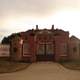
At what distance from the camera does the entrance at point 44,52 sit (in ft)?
134

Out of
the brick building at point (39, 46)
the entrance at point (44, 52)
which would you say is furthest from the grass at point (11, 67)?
the entrance at point (44, 52)

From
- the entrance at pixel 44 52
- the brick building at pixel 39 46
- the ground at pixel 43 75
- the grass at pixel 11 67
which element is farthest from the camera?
the entrance at pixel 44 52

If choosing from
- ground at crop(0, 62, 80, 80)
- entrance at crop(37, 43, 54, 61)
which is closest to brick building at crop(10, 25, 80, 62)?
entrance at crop(37, 43, 54, 61)

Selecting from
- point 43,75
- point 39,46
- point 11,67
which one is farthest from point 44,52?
point 43,75

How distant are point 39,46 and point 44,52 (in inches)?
60.4

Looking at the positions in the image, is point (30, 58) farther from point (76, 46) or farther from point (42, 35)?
point (76, 46)

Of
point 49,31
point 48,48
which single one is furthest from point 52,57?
point 49,31

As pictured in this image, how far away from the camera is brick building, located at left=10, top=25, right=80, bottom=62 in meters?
39.8

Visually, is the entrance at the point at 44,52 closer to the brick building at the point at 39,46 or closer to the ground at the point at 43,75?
the brick building at the point at 39,46

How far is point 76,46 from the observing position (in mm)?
40688

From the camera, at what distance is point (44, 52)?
41.7 metres

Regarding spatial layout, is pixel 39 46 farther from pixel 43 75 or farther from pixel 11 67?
pixel 43 75

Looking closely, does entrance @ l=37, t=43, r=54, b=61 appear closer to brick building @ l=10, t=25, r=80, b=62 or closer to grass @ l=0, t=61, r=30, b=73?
brick building @ l=10, t=25, r=80, b=62

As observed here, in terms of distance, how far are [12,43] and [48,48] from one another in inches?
226
